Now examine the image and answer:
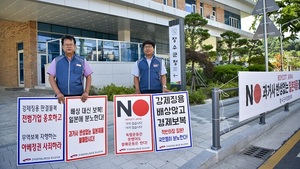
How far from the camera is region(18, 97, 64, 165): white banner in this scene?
279 centimetres

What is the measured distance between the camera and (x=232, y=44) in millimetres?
19672

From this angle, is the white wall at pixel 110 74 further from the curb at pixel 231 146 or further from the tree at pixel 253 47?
the tree at pixel 253 47

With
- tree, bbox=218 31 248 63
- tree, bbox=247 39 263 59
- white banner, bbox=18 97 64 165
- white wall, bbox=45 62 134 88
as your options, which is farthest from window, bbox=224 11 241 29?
white banner, bbox=18 97 64 165

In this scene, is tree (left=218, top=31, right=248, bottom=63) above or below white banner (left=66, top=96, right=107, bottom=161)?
above

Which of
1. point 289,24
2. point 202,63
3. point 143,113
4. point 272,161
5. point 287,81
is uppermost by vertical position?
point 289,24

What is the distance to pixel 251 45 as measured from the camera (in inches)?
840

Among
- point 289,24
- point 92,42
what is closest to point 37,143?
point 92,42

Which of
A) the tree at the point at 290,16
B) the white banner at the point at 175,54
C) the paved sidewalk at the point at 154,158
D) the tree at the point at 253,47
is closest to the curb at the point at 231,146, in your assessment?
the paved sidewalk at the point at 154,158

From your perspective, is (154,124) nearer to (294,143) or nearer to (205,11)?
(294,143)

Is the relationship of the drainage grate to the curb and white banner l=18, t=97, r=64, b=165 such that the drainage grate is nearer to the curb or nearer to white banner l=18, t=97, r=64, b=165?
the curb

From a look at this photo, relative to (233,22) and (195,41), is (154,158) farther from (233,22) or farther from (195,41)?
(233,22)

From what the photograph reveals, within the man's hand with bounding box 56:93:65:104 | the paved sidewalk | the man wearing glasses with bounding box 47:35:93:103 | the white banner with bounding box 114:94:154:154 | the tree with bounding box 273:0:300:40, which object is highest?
the tree with bounding box 273:0:300:40

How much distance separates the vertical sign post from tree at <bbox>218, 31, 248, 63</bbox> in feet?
44.3

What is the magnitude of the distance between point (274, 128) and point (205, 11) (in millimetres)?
19155
